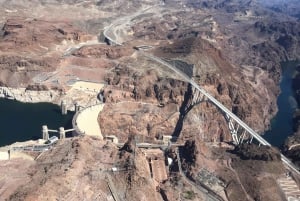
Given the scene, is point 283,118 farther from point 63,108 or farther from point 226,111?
point 63,108

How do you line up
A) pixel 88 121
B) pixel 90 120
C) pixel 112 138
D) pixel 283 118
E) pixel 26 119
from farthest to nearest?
pixel 283 118 < pixel 26 119 < pixel 90 120 < pixel 88 121 < pixel 112 138

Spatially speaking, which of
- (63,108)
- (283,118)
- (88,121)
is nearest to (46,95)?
(63,108)

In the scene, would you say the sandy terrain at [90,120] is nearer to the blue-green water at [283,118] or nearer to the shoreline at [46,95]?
the shoreline at [46,95]

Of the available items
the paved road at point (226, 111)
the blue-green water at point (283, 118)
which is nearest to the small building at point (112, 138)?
the paved road at point (226, 111)

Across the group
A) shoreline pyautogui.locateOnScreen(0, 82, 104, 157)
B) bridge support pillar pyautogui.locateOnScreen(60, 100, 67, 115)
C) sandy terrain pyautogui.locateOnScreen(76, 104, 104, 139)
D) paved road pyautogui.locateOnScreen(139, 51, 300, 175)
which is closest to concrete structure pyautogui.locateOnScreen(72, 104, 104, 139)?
sandy terrain pyautogui.locateOnScreen(76, 104, 104, 139)

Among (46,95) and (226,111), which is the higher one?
(46,95)

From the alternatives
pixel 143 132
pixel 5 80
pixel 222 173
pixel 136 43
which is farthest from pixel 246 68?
pixel 222 173

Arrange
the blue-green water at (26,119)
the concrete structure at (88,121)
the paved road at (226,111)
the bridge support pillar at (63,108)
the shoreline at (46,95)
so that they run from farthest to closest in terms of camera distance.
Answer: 1. the shoreline at (46,95)
2. the bridge support pillar at (63,108)
3. the blue-green water at (26,119)
4. the concrete structure at (88,121)
5. the paved road at (226,111)

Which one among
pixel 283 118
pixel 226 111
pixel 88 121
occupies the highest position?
pixel 226 111
